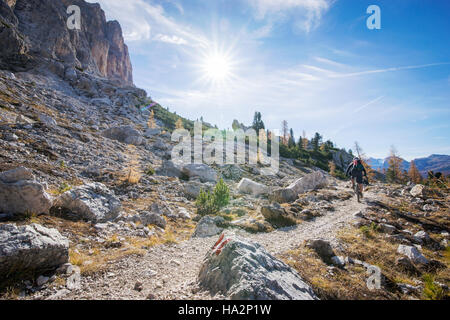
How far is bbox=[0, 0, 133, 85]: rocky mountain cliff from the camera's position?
41250 mm

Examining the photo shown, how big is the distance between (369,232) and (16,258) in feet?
40.3

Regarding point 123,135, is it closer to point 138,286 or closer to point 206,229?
point 206,229

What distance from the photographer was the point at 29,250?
4.29 metres

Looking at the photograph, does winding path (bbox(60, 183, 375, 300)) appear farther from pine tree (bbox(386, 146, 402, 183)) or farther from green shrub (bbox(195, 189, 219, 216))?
pine tree (bbox(386, 146, 402, 183))

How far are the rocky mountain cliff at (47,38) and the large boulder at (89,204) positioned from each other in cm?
4987

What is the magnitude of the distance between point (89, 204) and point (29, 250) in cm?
442

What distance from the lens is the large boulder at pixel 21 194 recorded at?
650 cm

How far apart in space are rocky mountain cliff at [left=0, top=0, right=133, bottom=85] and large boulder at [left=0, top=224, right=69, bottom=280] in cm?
5376

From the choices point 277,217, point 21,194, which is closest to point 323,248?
point 277,217

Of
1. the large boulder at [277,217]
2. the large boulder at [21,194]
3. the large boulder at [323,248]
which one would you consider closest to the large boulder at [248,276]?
the large boulder at [323,248]

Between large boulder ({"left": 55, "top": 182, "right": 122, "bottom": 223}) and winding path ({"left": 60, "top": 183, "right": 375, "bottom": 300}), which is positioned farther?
large boulder ({"left": 55, "top": 182, "right": 122, "bottom": 223})

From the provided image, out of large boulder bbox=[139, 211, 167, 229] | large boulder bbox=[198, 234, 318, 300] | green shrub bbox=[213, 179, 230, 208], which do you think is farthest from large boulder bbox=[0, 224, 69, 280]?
green shrub bbox=[213, 179, 230, 208]

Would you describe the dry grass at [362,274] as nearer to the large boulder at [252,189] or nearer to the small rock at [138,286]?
the small rock at [138,286]
